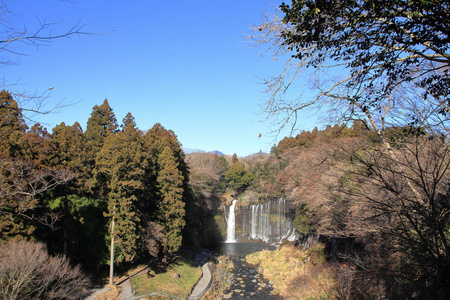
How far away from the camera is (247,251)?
25.6m

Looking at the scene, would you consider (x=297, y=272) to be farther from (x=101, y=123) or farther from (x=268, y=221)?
(x=101, y=123)

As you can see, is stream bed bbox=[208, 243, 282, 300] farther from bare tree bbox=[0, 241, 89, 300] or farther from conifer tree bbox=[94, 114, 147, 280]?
bare tree bbox=[0, 241, 89, 300]

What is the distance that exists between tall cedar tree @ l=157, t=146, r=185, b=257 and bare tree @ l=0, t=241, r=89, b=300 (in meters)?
6.09

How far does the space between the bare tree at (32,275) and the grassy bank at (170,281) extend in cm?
361

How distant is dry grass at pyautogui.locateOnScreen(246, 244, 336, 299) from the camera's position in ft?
41.3

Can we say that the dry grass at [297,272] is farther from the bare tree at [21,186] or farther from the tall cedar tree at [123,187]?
the bare tree at [21,186]

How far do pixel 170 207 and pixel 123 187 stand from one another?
3825 mm

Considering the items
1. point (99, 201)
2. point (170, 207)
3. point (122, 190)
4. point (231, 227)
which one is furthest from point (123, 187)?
point (231, 227)

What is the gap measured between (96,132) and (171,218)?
1062 cm

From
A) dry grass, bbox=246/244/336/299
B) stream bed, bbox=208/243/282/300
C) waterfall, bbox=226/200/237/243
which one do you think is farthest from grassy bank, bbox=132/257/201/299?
waterfall, bbox=226/200/237/243

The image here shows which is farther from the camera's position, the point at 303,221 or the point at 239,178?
the point at 239,178

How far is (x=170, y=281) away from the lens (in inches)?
591

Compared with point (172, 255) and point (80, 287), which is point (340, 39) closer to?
point (80, 287)

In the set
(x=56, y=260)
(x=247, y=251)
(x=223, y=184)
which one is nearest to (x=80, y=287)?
(x=56, y=260)
